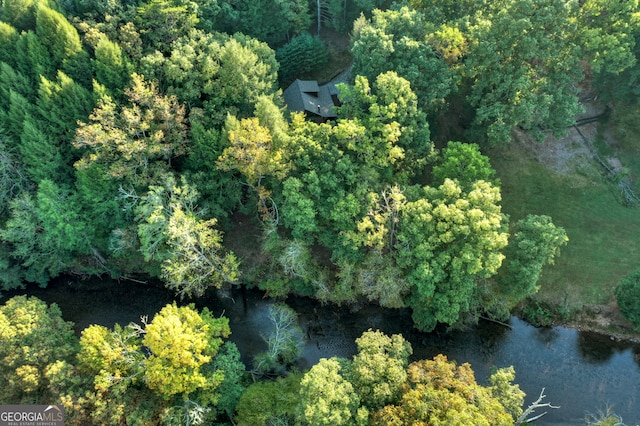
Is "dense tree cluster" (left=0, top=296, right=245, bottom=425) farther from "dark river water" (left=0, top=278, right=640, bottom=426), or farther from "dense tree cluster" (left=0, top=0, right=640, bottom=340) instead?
"dark river water" (left=0, top=278, right=640, bottom=426)

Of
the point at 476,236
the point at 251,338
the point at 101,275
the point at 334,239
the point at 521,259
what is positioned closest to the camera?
the point at 476,236

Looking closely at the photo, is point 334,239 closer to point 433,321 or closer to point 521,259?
point 433,321

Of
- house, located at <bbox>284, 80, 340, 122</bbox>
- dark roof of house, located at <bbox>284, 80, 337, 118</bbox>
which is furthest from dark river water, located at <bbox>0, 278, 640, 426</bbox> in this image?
dark roof of house, located at <bbox>284, 80, 337, 118</bbox>

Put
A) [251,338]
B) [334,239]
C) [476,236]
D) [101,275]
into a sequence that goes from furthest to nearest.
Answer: [101,275]
[251,338]
[334,239]
[476,236]

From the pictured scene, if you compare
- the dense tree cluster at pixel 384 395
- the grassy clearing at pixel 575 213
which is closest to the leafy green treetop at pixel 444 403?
the dense tree cluster at pixel 384 395

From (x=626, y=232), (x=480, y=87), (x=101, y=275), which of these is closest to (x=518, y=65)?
(x=480, y=87)

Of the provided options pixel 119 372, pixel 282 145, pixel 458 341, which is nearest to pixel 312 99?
pixel 282 145
